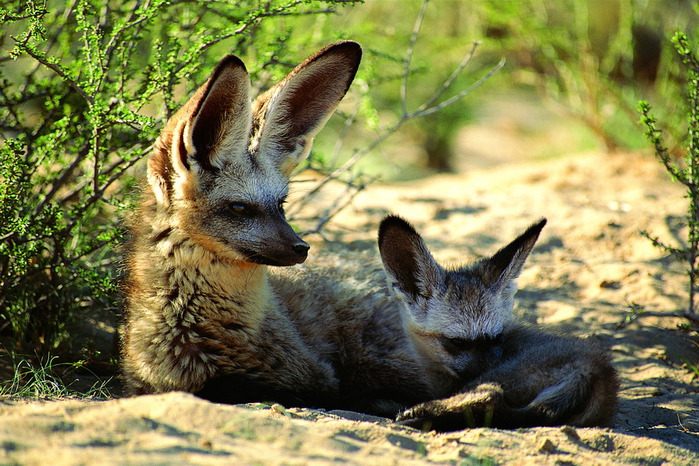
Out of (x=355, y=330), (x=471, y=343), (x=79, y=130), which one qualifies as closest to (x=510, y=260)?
(x=471, y=343)

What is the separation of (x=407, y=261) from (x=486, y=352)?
0.78 meters

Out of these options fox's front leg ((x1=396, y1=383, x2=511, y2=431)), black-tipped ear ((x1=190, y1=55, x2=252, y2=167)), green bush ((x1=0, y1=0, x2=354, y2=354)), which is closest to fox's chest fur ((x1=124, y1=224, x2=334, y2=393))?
black-tipped ear ((x1=190, y1=55, x2=252, y2=167))

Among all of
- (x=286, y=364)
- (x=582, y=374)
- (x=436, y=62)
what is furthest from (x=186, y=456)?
(x=436, y=62)

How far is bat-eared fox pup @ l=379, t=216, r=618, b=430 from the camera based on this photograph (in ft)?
11.8

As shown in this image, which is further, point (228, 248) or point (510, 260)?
point (510, 260)

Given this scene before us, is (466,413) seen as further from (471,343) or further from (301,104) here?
(301,104)

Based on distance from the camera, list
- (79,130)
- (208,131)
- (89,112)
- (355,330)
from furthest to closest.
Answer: (79,130)
(355,330)
(89,112)
(208,131)

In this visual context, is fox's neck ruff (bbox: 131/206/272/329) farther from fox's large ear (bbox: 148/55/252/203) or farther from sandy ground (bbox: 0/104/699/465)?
sandy ground (bbox: 0/104/699/465)

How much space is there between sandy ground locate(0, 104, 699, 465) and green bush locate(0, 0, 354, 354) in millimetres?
1478

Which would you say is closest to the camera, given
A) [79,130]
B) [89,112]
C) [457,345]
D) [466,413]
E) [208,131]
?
[466,413]

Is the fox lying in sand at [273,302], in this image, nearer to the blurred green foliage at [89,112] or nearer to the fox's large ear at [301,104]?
the fox's large ear at [301,104]

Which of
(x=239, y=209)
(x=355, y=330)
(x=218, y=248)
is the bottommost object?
(x=355, y=330)

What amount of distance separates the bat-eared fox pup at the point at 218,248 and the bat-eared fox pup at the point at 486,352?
0.83 metres

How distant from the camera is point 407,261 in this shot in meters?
4.52
